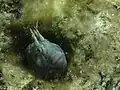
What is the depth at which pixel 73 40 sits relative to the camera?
3.77m

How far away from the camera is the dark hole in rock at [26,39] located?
3672 millimetres

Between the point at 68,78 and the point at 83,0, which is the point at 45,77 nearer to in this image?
the point at 68,78

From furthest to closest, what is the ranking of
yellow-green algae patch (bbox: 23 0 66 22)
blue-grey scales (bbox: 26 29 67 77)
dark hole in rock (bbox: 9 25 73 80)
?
1. yellow-green algae patch (bbox: 23 0 66 22)
2. dark hole in rock (bbox: 9 25 73 80)
3. blue-grey scales (bbox: 26 29 67 77)

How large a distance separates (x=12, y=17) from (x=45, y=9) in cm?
37

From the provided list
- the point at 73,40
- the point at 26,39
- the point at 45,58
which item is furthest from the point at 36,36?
the point at 73,40

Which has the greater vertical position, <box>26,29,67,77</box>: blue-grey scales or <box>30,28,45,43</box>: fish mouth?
<box>30,28,45,43</box>: fish mouth

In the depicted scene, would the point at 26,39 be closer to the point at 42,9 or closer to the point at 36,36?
the point at 36,36

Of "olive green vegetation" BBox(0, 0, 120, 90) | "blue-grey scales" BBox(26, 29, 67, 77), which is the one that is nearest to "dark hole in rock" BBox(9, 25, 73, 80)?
"olive green vegetation" BBox(0, 0, 120, 90)

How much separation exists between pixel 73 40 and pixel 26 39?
487mm

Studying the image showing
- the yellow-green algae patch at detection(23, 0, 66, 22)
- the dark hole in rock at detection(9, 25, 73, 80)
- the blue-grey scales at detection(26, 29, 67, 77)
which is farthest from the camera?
the yellow-green algae patch at detection(23, 0, 66, 22)

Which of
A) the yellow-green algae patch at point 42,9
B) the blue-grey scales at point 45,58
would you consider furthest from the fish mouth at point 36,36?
the yellow-green algae patch at point 42,9

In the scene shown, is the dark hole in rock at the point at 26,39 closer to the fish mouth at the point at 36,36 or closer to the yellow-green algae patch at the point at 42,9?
the fish mouth at the point at 36,36

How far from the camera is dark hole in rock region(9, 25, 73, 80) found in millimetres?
3672

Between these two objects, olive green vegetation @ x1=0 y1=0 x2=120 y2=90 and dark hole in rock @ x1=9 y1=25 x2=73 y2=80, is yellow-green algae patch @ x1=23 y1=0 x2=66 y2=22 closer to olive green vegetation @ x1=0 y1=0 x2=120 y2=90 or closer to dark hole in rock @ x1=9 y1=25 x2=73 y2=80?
olive green vegetation @ x1=0 y1=0 x2=120 y2=90
